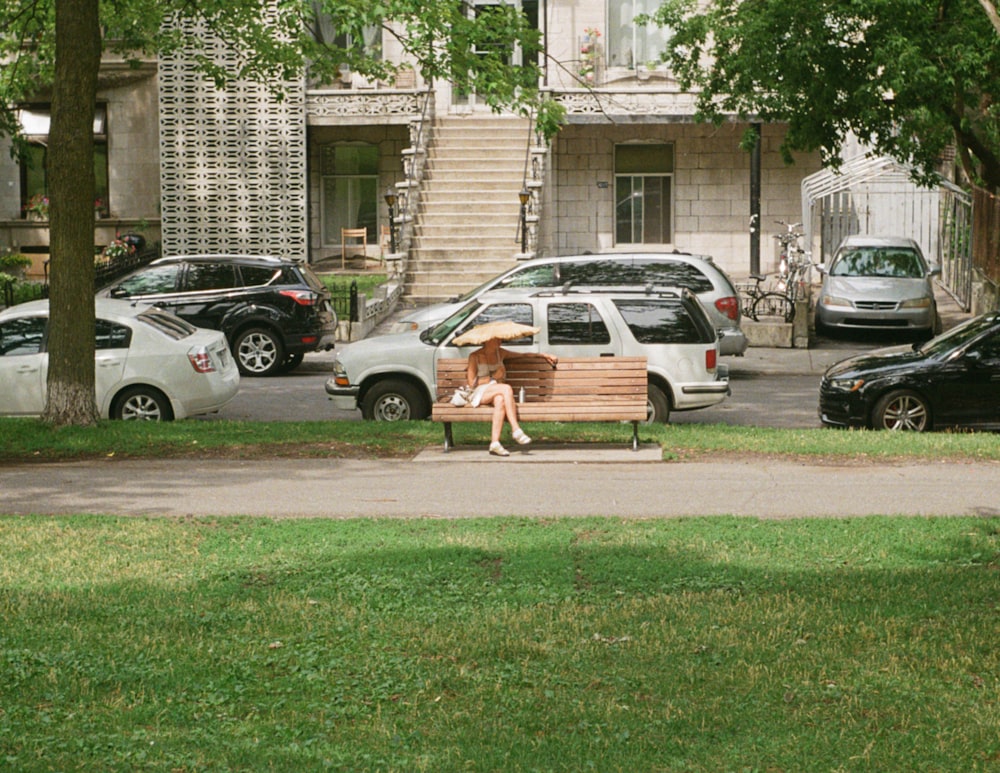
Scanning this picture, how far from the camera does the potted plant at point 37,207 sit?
1423 inches

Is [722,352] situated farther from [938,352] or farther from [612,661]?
[612,661]

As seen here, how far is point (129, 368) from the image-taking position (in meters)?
17.2

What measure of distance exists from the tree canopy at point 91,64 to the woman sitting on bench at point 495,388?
411 centimetres

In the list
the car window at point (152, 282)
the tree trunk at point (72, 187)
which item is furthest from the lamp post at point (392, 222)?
the tree trunk at point (72, 187)

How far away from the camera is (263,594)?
8.97 metres

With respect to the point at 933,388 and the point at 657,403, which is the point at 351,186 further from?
the point at 933,388

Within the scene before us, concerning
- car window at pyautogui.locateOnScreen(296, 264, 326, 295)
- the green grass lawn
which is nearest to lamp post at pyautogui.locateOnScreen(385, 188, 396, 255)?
car window at pyautogui.locateOnScreen(296, 264, 326, 295)

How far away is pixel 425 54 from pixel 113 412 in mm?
5799

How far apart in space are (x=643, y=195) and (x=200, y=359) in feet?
68.0

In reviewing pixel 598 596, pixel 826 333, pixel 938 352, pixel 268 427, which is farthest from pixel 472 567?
pixel 826 333

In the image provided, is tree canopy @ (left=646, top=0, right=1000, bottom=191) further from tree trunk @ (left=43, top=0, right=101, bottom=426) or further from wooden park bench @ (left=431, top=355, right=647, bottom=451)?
tree trunk @ (left=43, top=0, right=101, bottom=426)

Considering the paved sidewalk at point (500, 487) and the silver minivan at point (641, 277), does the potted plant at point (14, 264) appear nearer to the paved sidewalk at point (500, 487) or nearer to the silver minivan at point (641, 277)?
the silver minivan at point (641, 277)

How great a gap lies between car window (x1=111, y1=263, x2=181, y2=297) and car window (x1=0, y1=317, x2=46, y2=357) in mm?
6601

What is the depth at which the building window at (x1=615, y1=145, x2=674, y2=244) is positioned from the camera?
36.2 m
